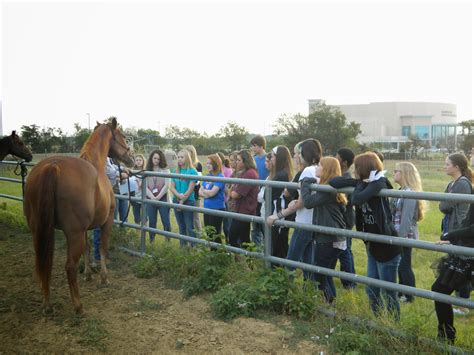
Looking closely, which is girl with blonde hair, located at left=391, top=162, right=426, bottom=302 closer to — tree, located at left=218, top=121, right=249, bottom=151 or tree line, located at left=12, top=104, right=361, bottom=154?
tree line, located at left=12, top=104, right=361, bottom=154

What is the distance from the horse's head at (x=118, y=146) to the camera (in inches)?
257

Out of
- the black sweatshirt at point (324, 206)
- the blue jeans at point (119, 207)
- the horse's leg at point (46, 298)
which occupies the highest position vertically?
the black sweatshirt at point (324, 206)

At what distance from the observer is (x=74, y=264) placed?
4930mm

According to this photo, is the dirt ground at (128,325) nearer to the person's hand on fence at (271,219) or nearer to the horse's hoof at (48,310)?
the horse's hoof at (48,310)

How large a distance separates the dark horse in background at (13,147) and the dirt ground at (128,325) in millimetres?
3054

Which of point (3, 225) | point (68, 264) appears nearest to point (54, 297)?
point (68, 264)

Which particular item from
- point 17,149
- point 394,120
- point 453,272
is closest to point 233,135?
point 17,149

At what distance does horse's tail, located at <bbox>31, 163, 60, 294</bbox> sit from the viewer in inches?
187

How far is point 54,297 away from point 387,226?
12.2ft

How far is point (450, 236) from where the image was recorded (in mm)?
3693

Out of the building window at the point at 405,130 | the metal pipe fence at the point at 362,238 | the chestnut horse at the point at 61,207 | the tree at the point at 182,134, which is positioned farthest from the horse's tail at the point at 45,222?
the building window at the point at 405,130

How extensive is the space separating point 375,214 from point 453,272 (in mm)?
754

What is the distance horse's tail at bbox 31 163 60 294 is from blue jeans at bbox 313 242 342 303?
2657 millimetres

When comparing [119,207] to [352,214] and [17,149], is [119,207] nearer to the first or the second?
[17,149]
